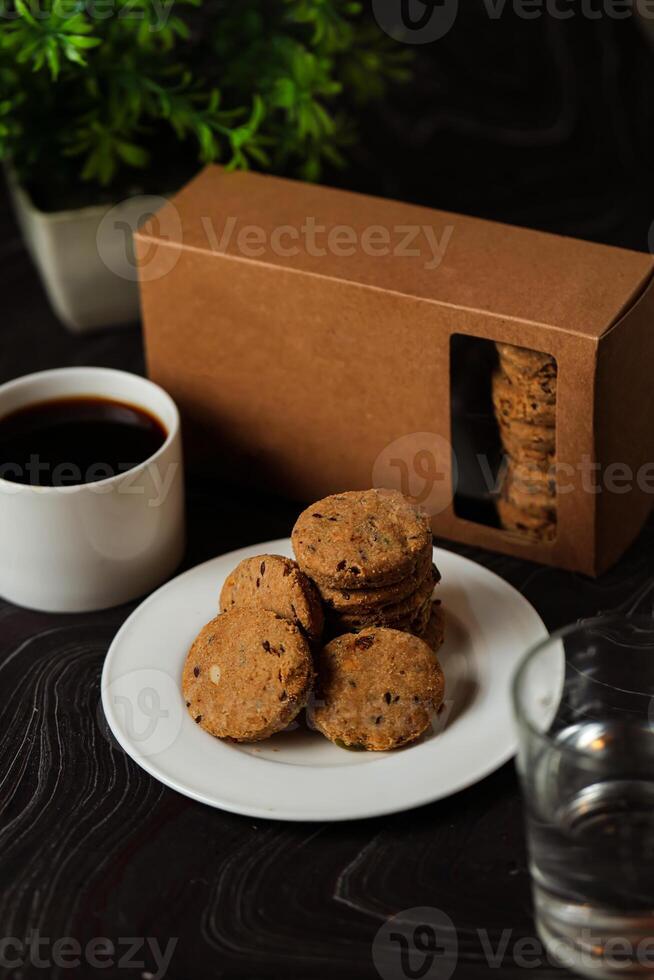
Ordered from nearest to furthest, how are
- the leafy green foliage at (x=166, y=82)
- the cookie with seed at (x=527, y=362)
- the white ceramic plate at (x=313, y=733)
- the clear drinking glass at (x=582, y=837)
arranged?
the clear drinking glass at (x=582, y=837), the white ceramic plate at (x=313, y=733), the cookie with seed at (x=527, y=362), the leafy green foliage at (x=166, y=82)

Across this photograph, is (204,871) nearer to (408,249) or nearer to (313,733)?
(313,733)

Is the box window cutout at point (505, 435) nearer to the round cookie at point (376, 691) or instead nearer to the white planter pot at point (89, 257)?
the round cookie at point (376, 691)

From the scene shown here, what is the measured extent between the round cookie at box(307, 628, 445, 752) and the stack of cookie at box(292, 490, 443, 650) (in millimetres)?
22

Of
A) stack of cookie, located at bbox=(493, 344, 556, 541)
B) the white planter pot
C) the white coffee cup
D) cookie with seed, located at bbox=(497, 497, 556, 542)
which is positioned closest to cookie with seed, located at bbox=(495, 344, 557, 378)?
stack of cookie, located at bbox=(493, 344, 556, 541)

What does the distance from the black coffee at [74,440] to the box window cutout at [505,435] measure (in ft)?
0.73

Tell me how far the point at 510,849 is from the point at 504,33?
3.27 feet

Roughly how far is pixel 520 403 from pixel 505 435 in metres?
0.04

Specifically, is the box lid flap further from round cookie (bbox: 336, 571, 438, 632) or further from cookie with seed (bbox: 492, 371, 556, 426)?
round cookie (bbox: 336, 571, 438, 632)

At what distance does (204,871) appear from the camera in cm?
74

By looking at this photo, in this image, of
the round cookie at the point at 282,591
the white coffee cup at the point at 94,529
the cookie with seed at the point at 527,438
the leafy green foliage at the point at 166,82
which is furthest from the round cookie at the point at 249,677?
the leafy green foliage at the point at 166,82

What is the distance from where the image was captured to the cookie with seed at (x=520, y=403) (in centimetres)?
88

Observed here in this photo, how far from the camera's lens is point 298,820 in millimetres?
738

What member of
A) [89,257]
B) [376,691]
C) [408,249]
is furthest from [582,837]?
[89,257]

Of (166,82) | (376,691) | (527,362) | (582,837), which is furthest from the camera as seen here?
(166,82)
